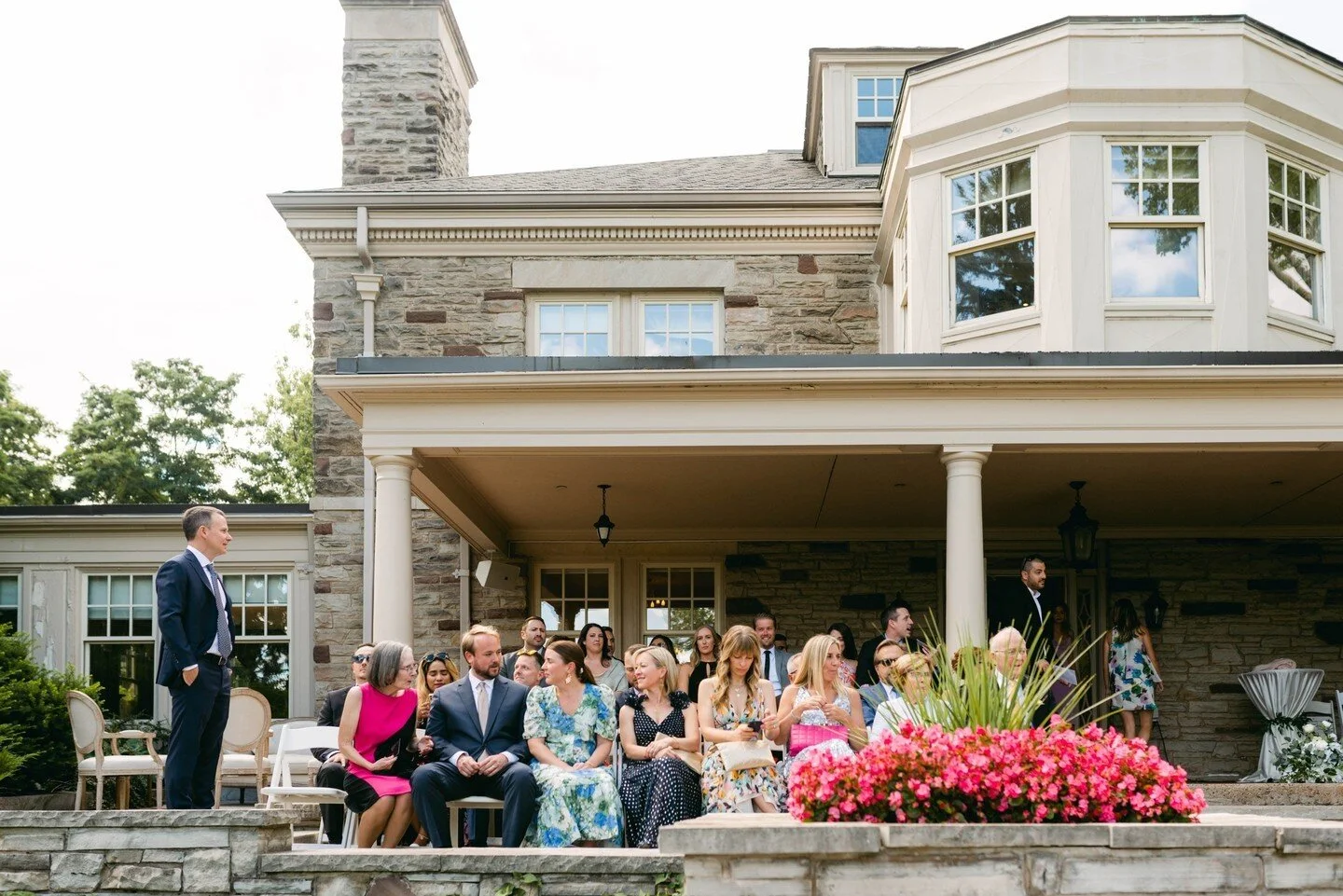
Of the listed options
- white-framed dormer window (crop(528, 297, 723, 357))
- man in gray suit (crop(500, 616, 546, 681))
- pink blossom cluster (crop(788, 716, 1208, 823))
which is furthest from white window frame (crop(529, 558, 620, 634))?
pink blossom cluster (crop(788, 716, 1208, 823))

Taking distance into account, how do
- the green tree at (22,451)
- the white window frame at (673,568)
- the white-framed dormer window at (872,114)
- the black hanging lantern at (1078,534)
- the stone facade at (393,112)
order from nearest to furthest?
the black hanging lantern at (1078,534), the white window frame at (673,568), the white-framed dormer window at (872,114), the stone facade at (393,112), the green tree at (22,451)

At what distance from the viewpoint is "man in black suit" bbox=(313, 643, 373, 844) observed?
24.7ft

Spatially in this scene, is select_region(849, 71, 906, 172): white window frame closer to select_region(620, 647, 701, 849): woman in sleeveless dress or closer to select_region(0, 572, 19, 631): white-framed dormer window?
select_region(620, 647, 701, 849): woman in sleeveless dress

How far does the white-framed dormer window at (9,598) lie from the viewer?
15.3m

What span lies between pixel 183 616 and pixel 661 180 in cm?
981

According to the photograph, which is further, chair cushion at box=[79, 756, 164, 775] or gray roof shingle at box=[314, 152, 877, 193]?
gray roof shingle at box=[314, 152, 877, 193]

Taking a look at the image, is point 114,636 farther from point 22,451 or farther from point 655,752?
point 22,451

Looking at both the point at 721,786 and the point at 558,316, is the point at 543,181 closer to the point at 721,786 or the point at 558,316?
the point at 558,316

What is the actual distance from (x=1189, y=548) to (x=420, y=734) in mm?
9268

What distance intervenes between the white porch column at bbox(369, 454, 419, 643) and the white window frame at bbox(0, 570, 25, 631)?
705 centimetres

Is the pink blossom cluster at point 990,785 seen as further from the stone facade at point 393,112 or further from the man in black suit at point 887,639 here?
the stone facade at point 393,112

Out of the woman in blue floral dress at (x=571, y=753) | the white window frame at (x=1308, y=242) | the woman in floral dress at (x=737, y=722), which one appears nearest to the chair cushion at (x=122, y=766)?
the woman in blue floral dress at (x=571, y=753)

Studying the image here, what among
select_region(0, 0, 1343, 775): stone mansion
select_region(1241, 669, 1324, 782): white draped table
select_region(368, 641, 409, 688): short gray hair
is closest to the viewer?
select_region(368, 641, 409, 688): short gray hair

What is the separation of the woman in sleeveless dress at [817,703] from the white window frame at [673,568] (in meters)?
6.71
